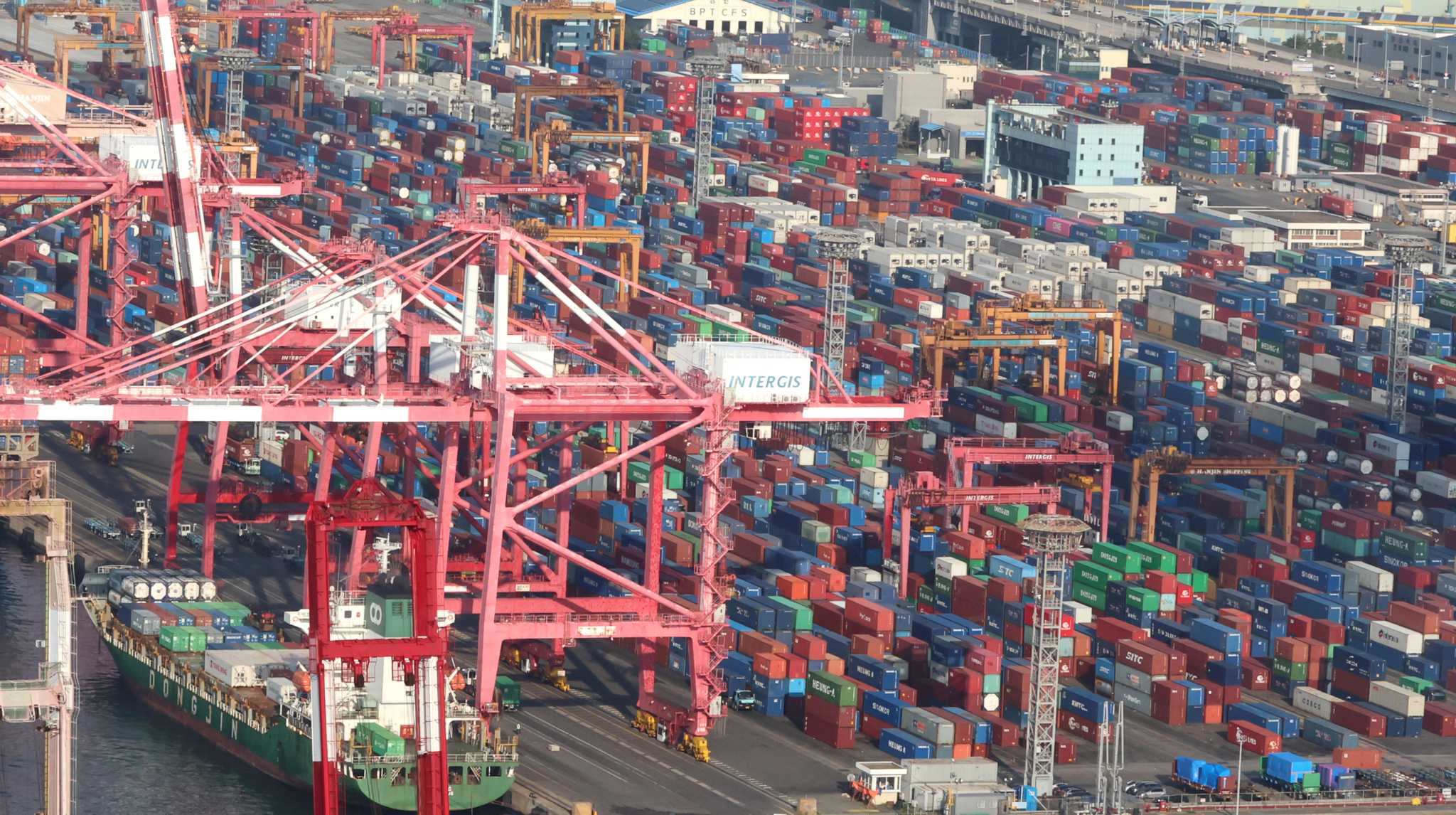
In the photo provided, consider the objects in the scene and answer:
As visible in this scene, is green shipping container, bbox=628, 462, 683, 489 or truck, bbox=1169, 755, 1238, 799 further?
green shipping container, bbox=628, 462, 683, 489

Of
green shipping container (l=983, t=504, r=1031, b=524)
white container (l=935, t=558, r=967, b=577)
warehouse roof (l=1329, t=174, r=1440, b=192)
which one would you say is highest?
warehouse roof (l=1329, t=174, r=1440, b=192)

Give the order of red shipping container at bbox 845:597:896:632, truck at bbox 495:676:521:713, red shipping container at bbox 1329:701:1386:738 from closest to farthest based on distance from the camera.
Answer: truck at bbox 495:676:521:713 < red shipping container at bbox 1329:701:1386:738 < red shipping container at bbox 845:597:896:632

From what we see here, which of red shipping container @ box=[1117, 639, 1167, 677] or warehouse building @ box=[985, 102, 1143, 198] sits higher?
warehouse building @ box=[985, 102, 1143, 198]

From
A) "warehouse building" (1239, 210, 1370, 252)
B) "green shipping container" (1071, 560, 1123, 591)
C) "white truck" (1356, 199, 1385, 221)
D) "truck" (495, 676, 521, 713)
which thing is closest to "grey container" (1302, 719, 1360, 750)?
"green shipping container" (1071, 560, 1123, 591)

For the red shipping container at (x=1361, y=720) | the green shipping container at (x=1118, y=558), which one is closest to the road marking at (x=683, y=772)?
the red shipping container at (x=1361, y=720)

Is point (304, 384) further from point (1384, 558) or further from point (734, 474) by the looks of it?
point (1384, 558)

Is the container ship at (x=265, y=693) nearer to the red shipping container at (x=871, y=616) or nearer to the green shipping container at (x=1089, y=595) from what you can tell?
the red shipping container at (x=871, y=616)

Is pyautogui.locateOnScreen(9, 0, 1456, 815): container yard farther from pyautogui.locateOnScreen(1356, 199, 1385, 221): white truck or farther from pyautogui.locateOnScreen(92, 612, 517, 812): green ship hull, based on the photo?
pyautogui.locateOnScreen(1356, 199, 1385, 221): white truck
